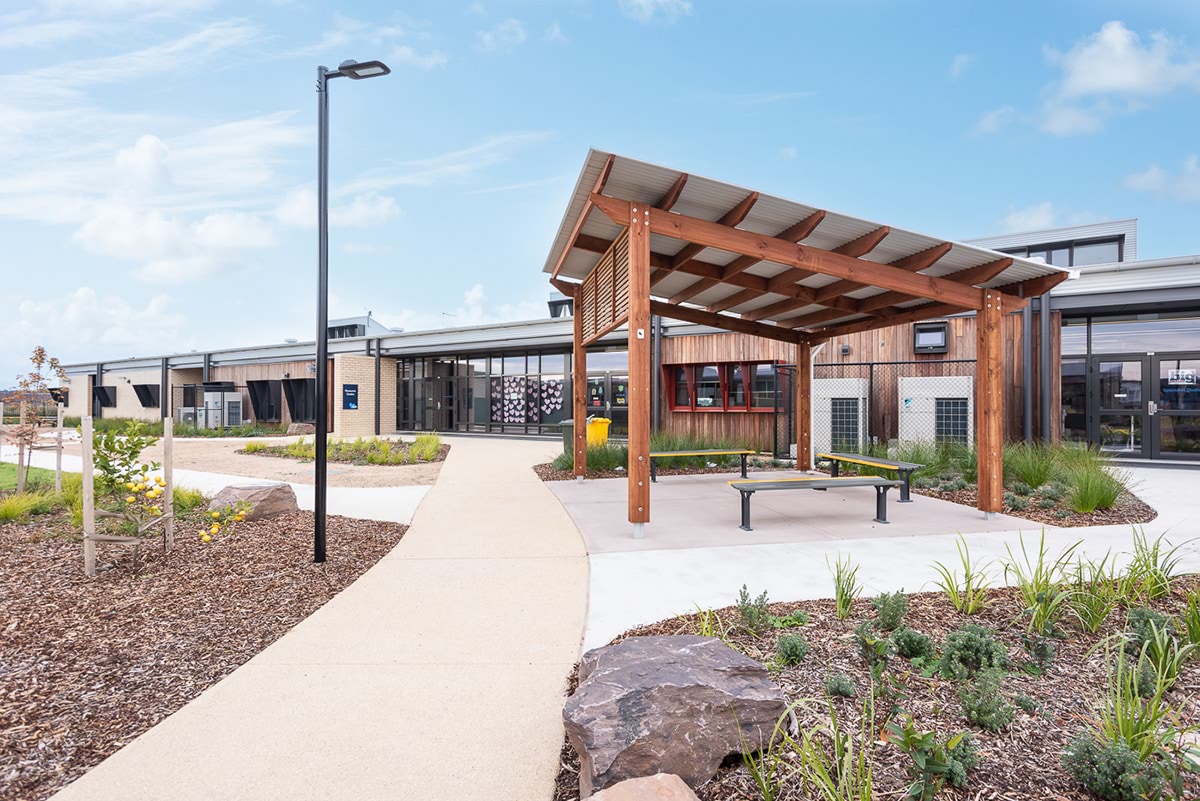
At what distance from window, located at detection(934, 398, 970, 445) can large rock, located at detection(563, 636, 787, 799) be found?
11974mm

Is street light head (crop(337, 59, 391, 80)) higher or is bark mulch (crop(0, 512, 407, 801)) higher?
street light head (crop(337, 59, 391, 80))

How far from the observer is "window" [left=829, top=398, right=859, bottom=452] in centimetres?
1375

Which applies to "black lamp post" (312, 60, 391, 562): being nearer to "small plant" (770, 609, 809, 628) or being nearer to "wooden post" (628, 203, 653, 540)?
"wooden post" (628, 203, 653, 540)

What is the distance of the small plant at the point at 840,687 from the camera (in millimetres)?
2697

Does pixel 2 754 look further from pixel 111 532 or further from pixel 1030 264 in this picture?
pixel 1030 264

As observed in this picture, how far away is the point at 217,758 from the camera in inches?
98.3

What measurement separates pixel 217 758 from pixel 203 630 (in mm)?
1664

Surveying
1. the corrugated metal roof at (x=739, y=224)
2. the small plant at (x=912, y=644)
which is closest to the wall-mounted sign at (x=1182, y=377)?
the corrugated metal roof at (x=739, y=224)

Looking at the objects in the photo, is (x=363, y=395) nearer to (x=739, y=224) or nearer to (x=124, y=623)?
(x=739, y=224)

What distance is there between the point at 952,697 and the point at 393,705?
2.62 metres

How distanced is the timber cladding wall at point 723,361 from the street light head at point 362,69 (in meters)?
11.4

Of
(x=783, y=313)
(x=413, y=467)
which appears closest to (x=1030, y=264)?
(x=783, y=313)

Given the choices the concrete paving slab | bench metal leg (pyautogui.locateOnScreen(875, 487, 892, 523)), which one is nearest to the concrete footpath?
the concrete paving slab

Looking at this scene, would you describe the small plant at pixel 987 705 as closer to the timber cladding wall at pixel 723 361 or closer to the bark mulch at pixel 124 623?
the bark mulch at pixel 124 623
